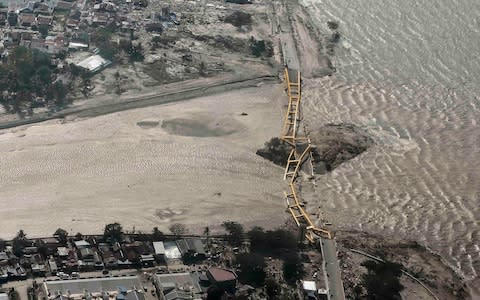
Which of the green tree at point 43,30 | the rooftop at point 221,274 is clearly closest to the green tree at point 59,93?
the green tree at point 43,30

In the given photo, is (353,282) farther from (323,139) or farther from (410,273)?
(323,139)

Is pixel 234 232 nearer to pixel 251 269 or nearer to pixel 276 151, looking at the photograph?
pixel 251 269

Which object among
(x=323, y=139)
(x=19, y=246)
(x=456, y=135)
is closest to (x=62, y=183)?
(x=19, y=246)

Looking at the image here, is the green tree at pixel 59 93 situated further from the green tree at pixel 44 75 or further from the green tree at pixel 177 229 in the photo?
the green tree at pixel 177 229

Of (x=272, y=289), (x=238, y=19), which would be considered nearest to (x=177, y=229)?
(x=272, y=289)

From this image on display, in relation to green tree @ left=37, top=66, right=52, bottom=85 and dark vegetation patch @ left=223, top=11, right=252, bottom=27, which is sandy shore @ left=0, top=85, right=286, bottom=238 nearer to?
green tree @ left=37, top=66, right=52, bottom=85

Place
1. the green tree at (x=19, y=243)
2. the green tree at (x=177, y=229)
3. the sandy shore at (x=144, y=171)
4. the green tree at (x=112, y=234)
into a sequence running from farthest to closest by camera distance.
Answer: the sandy shore at (x=144, y=171)
the green tree at (x=177, y=229)
the green tree at (x=112, y=234)
the green tree at (x=19, y=243)

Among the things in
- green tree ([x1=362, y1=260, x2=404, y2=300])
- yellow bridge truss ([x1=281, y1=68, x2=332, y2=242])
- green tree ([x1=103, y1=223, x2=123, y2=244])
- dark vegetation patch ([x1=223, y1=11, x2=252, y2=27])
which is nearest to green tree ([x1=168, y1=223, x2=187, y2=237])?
green tree ([x1=103, y1=223, x2=123, y2=244])
